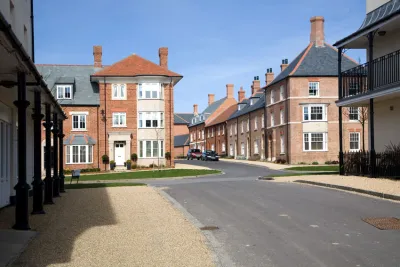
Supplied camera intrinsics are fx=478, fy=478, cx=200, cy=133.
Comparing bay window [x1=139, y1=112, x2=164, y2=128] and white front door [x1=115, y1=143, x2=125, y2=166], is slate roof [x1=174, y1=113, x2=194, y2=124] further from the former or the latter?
white front door [x1=115, y1=143, x2=125, y2=166]

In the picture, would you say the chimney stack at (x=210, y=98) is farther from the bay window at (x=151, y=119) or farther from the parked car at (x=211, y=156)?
the bay window at (x=151, y=119)

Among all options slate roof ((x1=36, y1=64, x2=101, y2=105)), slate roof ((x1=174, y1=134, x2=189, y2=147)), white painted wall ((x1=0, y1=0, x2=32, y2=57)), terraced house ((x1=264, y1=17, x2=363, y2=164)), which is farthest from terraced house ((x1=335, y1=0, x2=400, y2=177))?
slate roof ((x1=174, y1=134, x2=189, y2=147))

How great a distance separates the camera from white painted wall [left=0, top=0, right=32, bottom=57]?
14857 millimetres

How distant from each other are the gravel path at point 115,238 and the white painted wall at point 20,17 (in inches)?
245

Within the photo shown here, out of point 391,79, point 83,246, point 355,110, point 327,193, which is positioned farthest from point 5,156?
point 355,110

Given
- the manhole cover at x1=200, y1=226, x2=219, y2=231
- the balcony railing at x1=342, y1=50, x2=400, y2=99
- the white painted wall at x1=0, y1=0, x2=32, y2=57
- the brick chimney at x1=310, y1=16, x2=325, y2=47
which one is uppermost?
the brick chimney at x1=310, y1=16, x2=325, y2=47

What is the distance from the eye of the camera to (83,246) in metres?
8.18

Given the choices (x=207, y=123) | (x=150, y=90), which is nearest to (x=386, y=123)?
(x=150, y=90)

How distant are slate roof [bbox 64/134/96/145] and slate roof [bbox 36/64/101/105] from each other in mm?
2979

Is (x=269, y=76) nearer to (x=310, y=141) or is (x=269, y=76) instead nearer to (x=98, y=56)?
(x=310, y=141)

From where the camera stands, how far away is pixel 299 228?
9.70 m

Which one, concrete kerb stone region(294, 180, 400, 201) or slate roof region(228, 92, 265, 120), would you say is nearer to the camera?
concrete kerb stone region(294, 180, 400, 201)

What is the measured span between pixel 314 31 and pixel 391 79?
28979 mm

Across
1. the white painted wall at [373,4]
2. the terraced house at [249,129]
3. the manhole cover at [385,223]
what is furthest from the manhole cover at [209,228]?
the terraced house at [249,129]
